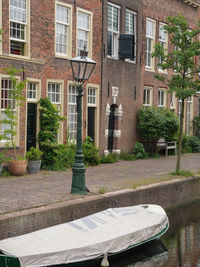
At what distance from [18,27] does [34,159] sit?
437cm

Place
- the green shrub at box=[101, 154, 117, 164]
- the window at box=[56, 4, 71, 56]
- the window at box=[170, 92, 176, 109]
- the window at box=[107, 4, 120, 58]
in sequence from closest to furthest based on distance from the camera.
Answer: the window at box=[56, 4, 71, 56] → the green shrub at box=[101, 154, 117, 164] → the window at box=[107, 4, 120, 58] → the window at box=[170, 92, 176, 109]

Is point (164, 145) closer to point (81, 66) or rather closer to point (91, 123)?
point (91, 123)

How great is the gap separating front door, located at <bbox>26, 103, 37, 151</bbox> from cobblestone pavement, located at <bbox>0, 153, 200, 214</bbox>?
1287 mm

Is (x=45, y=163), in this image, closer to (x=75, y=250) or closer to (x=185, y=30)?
(x=185, y=30)

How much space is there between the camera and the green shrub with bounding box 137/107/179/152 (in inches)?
823

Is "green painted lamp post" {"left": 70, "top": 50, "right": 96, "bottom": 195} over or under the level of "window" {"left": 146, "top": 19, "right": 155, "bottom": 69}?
under

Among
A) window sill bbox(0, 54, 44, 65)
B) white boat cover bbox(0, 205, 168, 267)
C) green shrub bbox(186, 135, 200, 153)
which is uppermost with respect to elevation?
window sill bbox(0, 54, 44, 65)

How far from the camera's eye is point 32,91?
16234 mm

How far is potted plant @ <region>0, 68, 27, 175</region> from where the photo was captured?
14398mm

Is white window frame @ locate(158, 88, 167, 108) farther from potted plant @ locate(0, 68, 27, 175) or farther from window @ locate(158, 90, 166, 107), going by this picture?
potted plant @ locate(0, 68, 27, 175)

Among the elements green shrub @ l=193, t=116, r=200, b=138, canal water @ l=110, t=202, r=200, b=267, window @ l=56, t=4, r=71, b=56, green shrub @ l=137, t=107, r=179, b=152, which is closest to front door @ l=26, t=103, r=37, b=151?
window @ l=56, t=4, r=71, b=56

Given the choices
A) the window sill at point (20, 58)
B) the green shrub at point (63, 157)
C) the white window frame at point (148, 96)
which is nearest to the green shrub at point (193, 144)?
the white window frame at point (148, 96)

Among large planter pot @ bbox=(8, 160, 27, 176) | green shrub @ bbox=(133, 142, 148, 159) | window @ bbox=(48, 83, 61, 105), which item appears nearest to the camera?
large planter pot @ bbox=(8, 160, 27, 176)

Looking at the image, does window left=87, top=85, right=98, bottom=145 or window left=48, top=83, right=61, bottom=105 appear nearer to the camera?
window left=48, top=83, right=61, bottom=105
